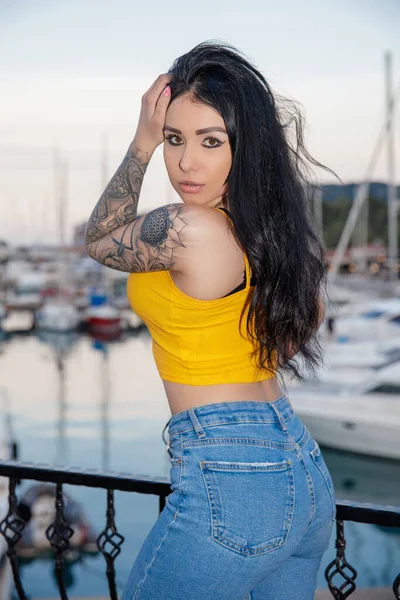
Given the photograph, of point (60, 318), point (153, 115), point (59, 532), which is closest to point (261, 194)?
point (153, 115)

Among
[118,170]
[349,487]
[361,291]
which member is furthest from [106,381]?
[118,170]

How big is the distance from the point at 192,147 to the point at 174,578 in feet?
3.22

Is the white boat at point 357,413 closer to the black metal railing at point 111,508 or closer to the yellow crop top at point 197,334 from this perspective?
the black metal railing at point 111,508

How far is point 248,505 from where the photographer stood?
1402 millimetres

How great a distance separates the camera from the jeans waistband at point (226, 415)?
1473mm

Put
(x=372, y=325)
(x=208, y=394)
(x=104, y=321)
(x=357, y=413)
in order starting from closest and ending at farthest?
(x=208, y=394) → (x=357, y=413) → (x=372, y=325) → (x=104, y=321)

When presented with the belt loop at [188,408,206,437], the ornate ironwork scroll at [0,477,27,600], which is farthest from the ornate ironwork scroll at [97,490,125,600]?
the belt loop at [188,408,206,437]

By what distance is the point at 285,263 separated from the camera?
5.06 feet

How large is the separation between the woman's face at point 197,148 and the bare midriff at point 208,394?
477 millimetres

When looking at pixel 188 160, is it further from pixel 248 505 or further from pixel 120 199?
pixel 248 505

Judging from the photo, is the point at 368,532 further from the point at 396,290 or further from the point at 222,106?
the point at 396,290

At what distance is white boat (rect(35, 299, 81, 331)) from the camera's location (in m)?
43.3

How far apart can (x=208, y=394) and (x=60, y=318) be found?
141ft

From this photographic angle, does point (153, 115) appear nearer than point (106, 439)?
Yes
